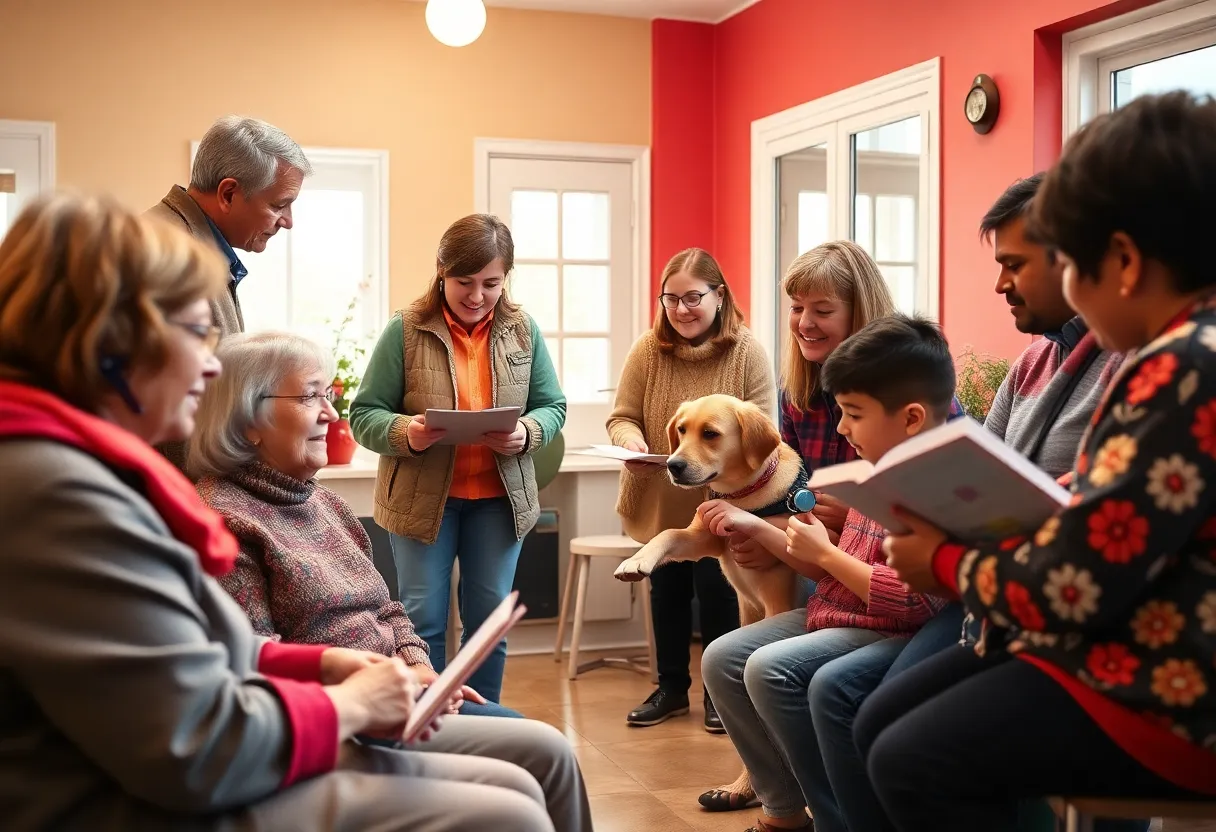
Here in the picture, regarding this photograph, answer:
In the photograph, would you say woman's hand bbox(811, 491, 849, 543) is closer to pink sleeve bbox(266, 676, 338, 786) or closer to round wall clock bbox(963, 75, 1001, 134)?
pink sleeve bbox(266, 676, 338, 786)

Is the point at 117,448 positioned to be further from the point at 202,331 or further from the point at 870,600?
the point at 870,600

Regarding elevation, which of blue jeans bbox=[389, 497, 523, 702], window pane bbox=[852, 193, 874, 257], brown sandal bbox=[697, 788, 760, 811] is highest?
window pane bbox=[852, 193, 874, 257]

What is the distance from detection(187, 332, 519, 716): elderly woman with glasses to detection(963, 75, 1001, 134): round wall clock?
253cm

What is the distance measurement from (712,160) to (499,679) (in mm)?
3261

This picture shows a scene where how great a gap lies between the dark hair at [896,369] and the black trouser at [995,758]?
565mm

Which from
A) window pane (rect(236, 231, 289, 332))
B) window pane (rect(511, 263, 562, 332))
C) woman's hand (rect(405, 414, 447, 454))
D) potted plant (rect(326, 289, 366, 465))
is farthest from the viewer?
window pane (rect(511, 263, 562, 332))

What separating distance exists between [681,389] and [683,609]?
71 cm

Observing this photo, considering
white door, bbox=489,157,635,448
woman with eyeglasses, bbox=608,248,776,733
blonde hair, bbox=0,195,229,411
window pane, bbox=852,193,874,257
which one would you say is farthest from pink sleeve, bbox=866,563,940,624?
white door, bbox=489,157,635,448

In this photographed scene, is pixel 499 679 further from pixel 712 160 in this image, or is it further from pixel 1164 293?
pixel 712 160

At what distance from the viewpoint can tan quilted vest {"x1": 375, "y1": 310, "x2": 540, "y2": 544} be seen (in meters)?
3.06

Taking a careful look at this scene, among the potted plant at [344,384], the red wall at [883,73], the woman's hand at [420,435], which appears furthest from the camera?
the potted plant at [344,384]

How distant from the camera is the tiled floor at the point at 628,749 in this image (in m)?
2.83

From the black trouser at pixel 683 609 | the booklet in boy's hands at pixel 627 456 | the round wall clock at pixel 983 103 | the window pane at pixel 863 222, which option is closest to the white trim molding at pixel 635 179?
the window pane at pixel 863 222

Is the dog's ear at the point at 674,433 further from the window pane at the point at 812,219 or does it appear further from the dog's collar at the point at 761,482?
the window pane at the point at 812,219
